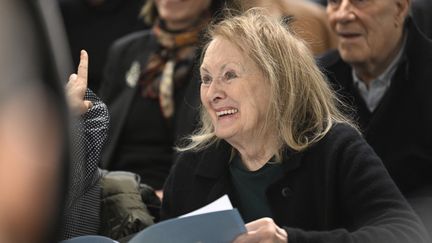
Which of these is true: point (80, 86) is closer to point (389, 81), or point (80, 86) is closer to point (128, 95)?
point (389, 81)

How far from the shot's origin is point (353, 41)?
255cm

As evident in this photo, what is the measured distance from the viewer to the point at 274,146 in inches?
73.9

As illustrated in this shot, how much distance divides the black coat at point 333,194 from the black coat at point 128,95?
683 mm

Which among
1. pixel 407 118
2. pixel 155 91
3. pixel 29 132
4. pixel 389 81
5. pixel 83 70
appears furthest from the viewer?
pixel 155 91

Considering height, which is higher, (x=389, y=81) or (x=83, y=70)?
(x=83, y=70)

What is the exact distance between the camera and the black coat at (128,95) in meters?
2.72

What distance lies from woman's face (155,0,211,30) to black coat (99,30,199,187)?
5.0 inches

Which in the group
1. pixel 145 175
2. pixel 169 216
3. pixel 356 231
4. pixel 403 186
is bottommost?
pixel 145 175

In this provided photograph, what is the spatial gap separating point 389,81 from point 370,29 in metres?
0.19

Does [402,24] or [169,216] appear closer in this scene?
[169,216]

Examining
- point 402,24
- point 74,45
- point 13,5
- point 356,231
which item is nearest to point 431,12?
point 402,24

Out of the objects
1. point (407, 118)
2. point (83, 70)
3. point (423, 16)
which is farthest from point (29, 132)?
point (423, 16)

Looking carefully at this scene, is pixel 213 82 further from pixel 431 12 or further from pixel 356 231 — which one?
pixel 431 12

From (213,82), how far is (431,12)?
122 cm
